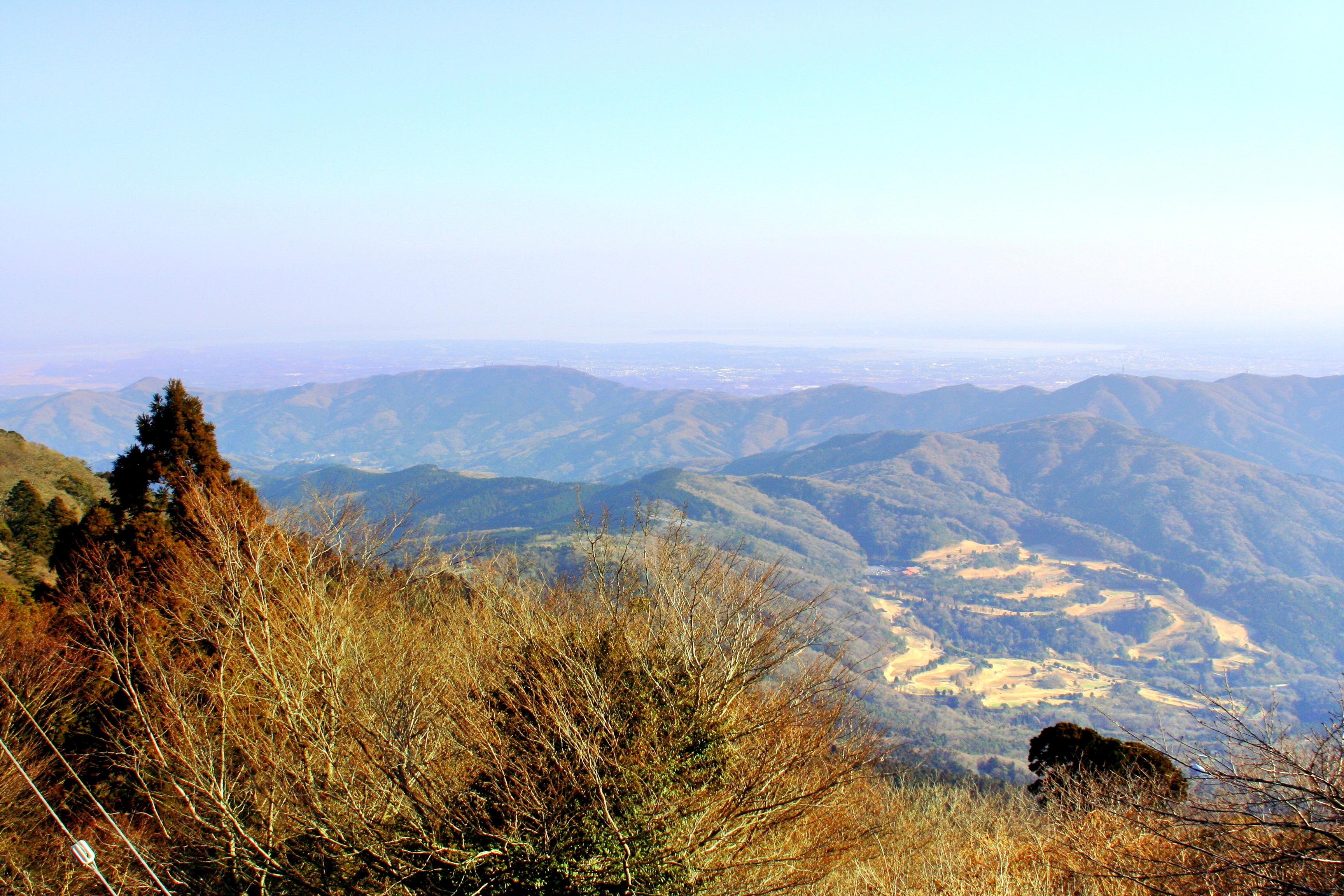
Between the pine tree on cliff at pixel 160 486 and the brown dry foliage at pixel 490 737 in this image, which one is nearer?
the brown dry foliage at pixel 490 737

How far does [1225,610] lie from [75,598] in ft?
562

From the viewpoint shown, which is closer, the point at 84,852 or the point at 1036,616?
the point at 84,852

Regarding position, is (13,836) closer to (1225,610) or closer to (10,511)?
(10,511)

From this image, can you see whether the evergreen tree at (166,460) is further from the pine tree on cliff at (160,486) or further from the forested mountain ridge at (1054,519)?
the forested mountain ridge at (1054,519)

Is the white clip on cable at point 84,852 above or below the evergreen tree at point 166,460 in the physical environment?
below

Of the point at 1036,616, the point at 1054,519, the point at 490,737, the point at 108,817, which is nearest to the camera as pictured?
the point at 108,817

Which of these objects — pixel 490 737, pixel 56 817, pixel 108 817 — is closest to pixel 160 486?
pixel 490 737

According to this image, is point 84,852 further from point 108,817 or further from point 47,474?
point 47,474

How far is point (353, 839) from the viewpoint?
9.59 m

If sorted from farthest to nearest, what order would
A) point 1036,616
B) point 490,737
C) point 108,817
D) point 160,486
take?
point 1036,616, point 160,486, point 490,737, point 108,817

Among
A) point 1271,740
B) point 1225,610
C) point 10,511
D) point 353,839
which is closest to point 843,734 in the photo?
point 1271,740

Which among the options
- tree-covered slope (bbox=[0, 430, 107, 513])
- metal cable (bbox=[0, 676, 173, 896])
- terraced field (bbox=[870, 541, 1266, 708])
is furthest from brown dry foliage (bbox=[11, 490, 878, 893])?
terraced field (bbox=[870, 541, 1266, 708])

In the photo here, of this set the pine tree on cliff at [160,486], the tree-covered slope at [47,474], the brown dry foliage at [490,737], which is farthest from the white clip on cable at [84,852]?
the tree-covered slope at [47,474]

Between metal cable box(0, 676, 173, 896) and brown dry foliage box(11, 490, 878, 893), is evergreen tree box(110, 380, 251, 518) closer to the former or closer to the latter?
brown dry foliage box(11, 490, 878, 893)
